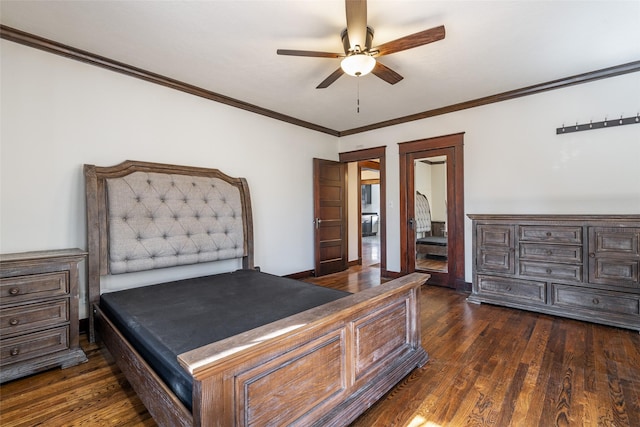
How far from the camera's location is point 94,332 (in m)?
2.43

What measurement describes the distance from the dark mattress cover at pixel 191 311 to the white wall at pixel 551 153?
2.88m

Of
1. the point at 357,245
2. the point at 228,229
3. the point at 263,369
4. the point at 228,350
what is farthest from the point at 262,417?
the point at 357,245

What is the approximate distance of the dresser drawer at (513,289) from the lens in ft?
10.2

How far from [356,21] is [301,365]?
2108 mm

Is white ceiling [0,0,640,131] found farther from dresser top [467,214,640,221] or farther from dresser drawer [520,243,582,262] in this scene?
dresser drawer [520,243,582,262]

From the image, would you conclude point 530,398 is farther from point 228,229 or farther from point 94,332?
point 94,332

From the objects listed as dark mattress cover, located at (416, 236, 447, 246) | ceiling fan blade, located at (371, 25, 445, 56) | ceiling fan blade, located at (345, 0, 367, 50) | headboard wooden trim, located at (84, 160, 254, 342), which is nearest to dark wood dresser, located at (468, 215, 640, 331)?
dark mattress cover, located at (416, 236, 447, 246)

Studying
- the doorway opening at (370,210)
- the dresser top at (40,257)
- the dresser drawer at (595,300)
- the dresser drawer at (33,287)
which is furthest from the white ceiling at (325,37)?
the doorway opening at (370,210)

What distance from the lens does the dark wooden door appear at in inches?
189

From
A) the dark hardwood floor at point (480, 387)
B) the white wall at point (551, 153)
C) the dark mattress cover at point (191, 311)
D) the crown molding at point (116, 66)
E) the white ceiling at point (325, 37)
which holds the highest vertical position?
the white ceiling at point (325, 37)

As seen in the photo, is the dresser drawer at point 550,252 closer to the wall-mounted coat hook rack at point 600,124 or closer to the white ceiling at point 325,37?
the wall-mounted coat hook rack at point 600,124

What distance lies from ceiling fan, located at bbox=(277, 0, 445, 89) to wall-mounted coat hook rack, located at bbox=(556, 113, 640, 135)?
92.4 inches

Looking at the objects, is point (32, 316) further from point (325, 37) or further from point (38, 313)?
point (325, 37)

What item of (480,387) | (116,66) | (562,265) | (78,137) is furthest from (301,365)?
(116,66)
